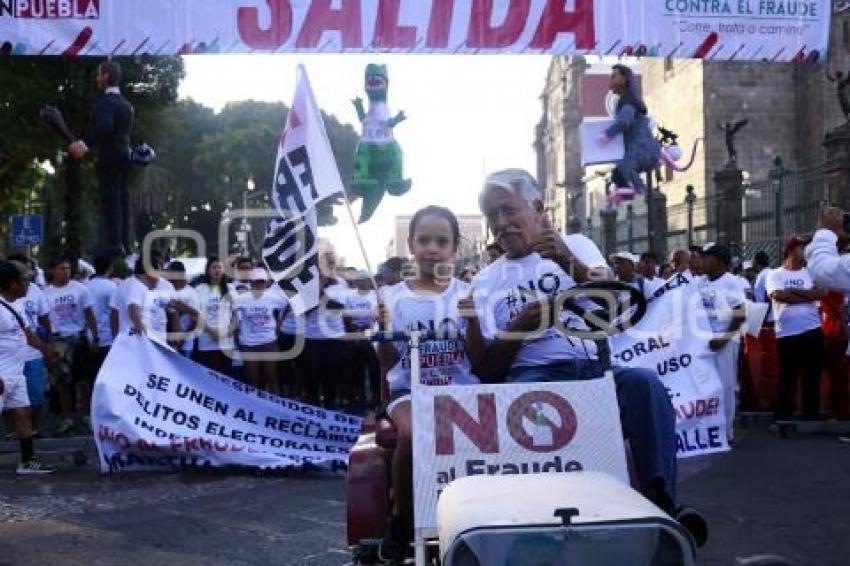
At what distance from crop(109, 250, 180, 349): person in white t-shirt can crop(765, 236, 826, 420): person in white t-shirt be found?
19.3 feet

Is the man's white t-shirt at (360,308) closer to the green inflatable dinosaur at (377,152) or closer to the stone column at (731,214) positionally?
the green inflatable dinosaur at (377,152)

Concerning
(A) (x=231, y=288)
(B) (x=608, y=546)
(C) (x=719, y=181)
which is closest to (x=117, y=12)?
(A) (x=231, y=288)

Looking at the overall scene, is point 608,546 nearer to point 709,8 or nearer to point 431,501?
point 431,501

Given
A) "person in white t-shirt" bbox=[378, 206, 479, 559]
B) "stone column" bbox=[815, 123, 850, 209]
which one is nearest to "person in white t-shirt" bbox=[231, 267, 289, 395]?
Result: "person in white t-shirt" bbox=[378, 206, 479, 559]

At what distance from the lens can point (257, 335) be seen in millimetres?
12062

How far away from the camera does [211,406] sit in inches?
352

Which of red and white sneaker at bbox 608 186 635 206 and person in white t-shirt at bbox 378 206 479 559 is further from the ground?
red and white sneaker at bbox 608 186 635 206

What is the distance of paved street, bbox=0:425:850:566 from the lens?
588 cm

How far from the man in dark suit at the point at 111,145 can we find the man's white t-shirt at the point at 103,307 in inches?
20.4

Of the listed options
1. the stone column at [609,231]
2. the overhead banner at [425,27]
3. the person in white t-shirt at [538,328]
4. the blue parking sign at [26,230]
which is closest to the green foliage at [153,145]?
the overhead banner at [425,27]

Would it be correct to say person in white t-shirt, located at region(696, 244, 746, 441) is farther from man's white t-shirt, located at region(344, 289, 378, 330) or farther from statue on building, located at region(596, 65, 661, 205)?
man's white t-shirt, located at region(344, 289, 378, 330)

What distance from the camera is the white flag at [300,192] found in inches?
305

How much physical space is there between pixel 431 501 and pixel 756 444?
23.2 ft

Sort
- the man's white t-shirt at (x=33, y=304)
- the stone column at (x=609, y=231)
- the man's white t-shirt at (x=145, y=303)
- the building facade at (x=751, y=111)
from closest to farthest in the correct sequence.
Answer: the man's white t-shirt at (x=145, y=303) < the man's white t-shirt at (x=33, y=304) < the stone column at (x=609, y=231) < the building facade at (x=751, y=111)
